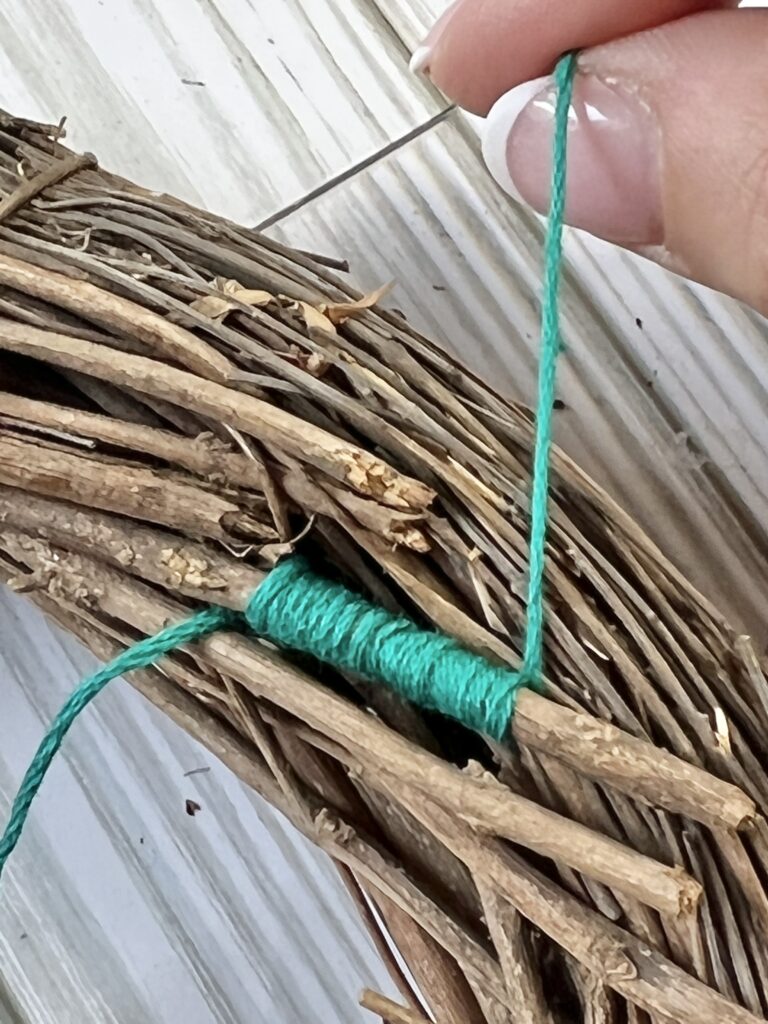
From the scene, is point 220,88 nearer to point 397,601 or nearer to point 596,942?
point 397,601

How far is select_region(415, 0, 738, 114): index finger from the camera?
1.66 ft

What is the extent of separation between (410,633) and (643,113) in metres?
0.25

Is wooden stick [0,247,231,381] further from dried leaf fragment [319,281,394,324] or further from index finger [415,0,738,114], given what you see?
index finger [415,0,738,114]

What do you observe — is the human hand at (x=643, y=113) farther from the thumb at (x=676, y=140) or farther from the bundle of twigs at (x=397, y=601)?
the bundle of twigs at (x=397, y=601)

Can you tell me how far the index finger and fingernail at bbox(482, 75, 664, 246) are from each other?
0.01 meters

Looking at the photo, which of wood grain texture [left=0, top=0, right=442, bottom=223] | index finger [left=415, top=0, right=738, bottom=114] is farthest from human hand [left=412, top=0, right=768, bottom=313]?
wood grain texture [left=0, top=0, right=442, bottom=223]

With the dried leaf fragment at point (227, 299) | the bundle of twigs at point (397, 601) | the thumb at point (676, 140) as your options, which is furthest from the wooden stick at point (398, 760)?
the thumb at point (676, 140)

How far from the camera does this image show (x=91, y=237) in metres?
0.52

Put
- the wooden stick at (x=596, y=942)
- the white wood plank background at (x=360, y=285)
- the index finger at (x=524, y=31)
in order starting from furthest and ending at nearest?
the white wood plank background at (x=360, y=285) < the index finger at (x=524, y=31) < the wooden stick at (x=596, y=942)

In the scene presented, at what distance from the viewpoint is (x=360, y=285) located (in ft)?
2.35

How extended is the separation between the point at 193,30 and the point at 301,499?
0.46 meters

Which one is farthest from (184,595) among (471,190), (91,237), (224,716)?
(471,190)

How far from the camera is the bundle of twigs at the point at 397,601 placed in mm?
419

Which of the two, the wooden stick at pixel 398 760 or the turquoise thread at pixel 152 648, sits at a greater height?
the turquoise thread at pixel 152 648
